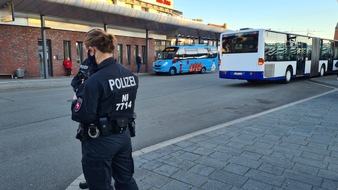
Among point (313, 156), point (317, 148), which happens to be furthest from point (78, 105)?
point (317, 148)

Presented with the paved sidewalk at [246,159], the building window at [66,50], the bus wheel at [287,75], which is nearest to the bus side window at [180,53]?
the building window at [66,50]

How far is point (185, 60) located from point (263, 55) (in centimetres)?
1247

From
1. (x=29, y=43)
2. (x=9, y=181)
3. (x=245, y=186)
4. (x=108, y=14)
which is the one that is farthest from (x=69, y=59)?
(x=245, y=186)

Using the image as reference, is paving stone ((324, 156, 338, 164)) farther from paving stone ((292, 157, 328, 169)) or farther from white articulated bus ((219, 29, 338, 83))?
white articulated bus ((219, 29, 338, 83))

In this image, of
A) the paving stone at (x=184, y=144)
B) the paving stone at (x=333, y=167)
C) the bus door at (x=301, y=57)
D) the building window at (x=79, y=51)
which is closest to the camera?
the paving stone at (x=333, y=167)

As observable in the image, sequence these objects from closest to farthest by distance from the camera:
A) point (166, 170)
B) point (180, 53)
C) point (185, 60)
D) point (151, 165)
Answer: point (166, 170) < point (151, 165) < point (180, 53) < point (185, 60)

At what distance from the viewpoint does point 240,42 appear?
46.2ft

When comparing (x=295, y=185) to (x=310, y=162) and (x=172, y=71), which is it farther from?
(x=172, y=71)

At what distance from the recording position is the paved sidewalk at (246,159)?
130 inches

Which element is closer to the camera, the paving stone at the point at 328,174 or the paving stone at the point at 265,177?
the paving stone at the point at 265,177

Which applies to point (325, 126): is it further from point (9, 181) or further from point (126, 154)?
point (9, 181)

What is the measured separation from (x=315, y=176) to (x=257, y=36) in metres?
11.0

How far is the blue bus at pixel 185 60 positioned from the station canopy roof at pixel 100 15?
8.48 ft

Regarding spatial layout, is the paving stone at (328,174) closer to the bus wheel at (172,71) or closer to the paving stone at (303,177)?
the paving stone at (303,177)
